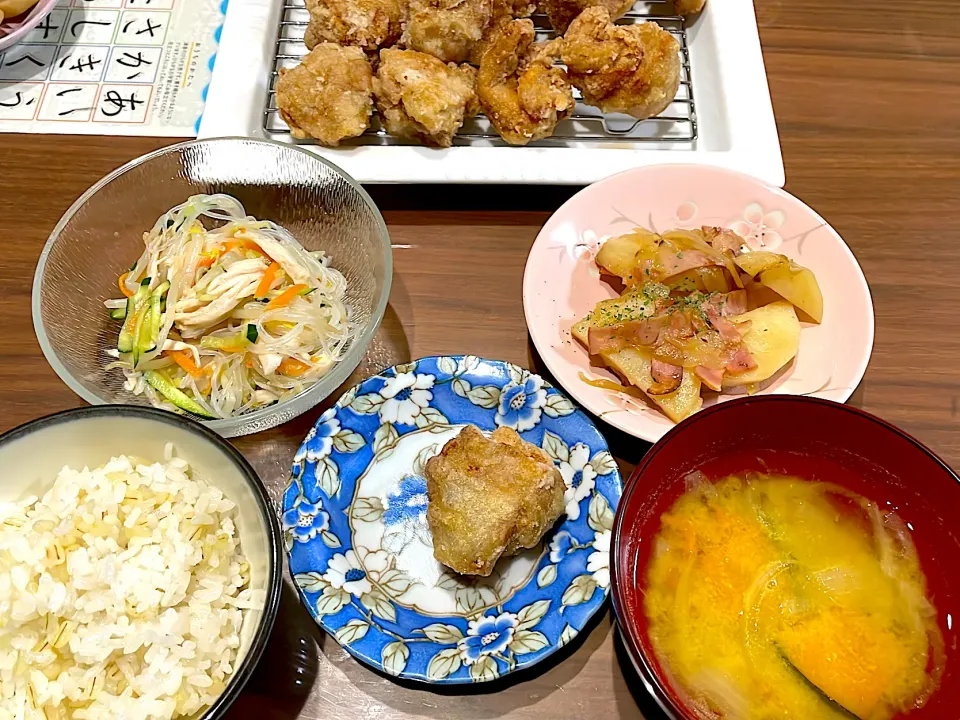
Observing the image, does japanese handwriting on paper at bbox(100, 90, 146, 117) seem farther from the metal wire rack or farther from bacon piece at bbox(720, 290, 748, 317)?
bacon piece at bbox(720, 290, 748, 317)

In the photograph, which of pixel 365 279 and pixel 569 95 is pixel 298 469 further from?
pixel 569 95

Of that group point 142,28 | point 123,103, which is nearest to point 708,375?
point 123,103

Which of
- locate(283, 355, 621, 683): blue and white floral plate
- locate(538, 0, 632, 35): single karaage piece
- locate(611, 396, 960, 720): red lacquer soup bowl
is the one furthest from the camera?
locate(538, 0, 632, 35): single karaage piece

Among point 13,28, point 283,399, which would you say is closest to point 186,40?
point 13,28

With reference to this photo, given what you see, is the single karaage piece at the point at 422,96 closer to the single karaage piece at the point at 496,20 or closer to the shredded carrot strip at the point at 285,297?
the single karaage piece at the point at 496,20

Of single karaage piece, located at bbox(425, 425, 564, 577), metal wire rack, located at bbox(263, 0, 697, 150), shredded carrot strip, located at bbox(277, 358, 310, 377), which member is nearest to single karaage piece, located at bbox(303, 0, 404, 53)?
metal wire rack, located at bbox(263, 0, 697, 150)

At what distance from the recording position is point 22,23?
2.29 m

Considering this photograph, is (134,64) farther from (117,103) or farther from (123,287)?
(123,287)

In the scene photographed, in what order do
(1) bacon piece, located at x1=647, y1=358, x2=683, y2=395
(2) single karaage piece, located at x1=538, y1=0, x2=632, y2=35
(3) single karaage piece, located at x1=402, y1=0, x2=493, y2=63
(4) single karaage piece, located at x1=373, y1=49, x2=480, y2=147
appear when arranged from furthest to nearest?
(2) single karaage piece, located at x1=538, y1=0, x2=632, y2=35
(3) single karaage piece, located at x1=402, y1=0, x2=493, y2=63
(4) single karaage piece, located at x1=373, y1=49, x2=480, y2=147
(1) bacon piece, located at x1=647, y1=358, x2=683, y2=395

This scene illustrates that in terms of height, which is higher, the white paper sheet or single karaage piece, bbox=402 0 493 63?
single karaage piece, bbox=402 0 493 63

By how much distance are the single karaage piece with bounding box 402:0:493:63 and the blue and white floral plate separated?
3.13 feet

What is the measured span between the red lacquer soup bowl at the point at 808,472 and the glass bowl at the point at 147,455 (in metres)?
0.57

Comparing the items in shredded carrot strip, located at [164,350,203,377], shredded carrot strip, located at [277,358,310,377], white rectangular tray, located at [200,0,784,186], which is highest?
white rectangular tray, located at [200,0,784,186]

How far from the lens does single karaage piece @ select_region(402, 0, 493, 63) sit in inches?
79.9
